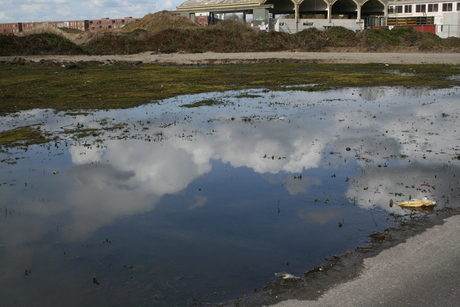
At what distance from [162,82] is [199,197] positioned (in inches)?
766

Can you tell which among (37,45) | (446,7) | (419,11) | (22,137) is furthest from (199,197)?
Answer: (419,11)

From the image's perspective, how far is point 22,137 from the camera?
44.9 ft

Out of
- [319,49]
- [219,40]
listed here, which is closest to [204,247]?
[319,49]

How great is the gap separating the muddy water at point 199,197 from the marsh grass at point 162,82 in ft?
15.2

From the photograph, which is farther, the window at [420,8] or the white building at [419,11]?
the window at [420,8]

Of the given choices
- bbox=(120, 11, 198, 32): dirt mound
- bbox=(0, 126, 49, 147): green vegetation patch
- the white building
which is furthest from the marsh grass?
the white building

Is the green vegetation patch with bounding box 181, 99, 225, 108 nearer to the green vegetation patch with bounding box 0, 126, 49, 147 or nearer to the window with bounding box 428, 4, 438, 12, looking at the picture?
the green vegetation patch with bounding box 0, 126, 49, 147

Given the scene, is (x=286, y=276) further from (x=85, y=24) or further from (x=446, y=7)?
(x=85, y=24)

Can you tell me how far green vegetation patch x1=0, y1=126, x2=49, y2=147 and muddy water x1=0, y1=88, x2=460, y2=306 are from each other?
0.49m

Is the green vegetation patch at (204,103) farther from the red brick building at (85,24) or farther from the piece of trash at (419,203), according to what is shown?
the red brick building at (85,24)

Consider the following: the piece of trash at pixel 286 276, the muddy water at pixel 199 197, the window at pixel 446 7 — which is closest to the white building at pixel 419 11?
the window at pixel 446 7

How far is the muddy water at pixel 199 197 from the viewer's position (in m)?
6.01

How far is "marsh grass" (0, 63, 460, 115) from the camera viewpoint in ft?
67.7

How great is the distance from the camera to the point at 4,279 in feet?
19.7
